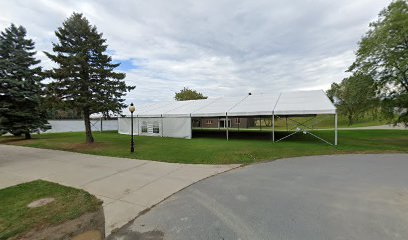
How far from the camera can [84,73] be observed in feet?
44.1

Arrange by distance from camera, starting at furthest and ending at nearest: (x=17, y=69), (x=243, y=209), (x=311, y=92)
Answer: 1. (x=311, y=92)
2. (x=17, y=69)
3. (x=243, y=209)

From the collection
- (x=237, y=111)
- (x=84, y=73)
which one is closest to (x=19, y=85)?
(x=84, y=73)

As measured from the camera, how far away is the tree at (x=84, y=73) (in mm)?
12609

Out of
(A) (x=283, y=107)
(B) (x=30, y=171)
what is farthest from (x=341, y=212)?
(A) (x=283, y=107)

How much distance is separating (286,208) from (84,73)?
13.8m

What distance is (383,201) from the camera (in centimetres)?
458

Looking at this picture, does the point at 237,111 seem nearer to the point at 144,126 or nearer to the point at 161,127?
the point at 161,127

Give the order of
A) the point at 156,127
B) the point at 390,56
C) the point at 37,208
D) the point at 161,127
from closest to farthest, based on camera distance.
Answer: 1. the point at 37,208
2. the point at 390,56
3. the point at 161,127
4. the point at 156,127

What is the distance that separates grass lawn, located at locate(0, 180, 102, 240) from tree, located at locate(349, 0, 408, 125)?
1581cm

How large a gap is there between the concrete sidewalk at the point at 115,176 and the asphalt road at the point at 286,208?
0.48 m

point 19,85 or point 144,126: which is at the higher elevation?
point 19,85

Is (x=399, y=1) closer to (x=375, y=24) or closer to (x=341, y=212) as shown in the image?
(x=375, y=24)

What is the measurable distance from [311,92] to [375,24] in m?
5.81

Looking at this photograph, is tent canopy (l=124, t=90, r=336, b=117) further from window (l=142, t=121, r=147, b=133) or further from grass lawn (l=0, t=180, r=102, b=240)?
grass lawn (l=0, t=180, r=102, b=240)
